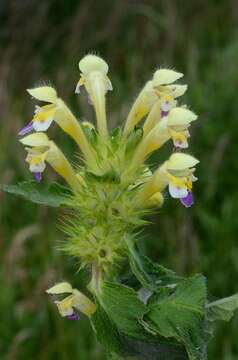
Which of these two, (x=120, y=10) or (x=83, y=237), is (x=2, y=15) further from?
(x=83, y=237)

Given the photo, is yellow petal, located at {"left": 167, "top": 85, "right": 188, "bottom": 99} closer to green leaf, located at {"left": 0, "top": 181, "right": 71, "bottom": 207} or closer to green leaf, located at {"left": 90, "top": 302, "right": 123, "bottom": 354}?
green leaf, located at {"left": 0, "top": 181, "right": 71, "bottom": 207}

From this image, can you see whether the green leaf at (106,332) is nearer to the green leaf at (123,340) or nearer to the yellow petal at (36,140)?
the green leaf at (123,340)

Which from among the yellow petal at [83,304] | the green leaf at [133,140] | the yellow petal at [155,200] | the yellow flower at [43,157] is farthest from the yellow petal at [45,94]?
the yellow petal at [83,304]

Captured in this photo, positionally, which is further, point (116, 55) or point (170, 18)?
point (116, 55)

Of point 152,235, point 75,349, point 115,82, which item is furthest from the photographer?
point 115,82

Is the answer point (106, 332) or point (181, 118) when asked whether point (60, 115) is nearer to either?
point (181, 118)

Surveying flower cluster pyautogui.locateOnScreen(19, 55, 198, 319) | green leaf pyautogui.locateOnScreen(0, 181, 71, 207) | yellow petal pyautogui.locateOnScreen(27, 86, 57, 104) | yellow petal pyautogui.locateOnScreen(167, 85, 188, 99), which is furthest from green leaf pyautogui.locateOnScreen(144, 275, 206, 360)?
yellow petal pyautogui.locateOnScreen(27, 86, 57, 104)

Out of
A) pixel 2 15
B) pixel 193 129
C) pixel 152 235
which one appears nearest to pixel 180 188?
pixel 152 235
